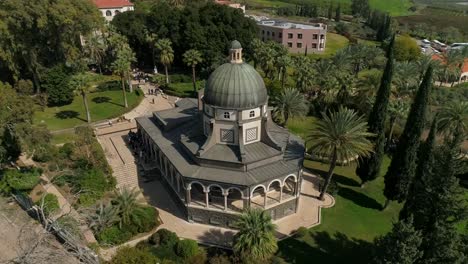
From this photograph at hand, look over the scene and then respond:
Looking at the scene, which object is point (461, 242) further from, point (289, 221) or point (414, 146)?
point (289, 221)

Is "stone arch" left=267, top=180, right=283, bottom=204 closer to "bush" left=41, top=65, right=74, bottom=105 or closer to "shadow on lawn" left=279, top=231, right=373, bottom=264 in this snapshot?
"shadow on lawn" left=279, top=231, right=373, bottom=264

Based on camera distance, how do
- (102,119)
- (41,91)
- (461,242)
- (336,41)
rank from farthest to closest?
1. (336,41)
2. (41,91)
3. (102,119)
4. (461,242)

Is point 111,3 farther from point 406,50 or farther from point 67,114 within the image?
point 406,50

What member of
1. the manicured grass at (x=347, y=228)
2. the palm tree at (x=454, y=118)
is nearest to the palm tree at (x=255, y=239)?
the manicured grass at (x=347, y=228)

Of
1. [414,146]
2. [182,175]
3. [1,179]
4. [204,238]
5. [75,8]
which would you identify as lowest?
[204,238]

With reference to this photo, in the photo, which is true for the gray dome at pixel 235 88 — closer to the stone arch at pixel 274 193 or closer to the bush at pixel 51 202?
the stone arch at pixel 274 193

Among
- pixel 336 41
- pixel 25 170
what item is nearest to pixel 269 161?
pixel 25 170

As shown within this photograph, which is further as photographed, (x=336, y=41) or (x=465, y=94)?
(x=336, y=41)

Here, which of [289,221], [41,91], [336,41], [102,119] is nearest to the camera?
[289,221]
